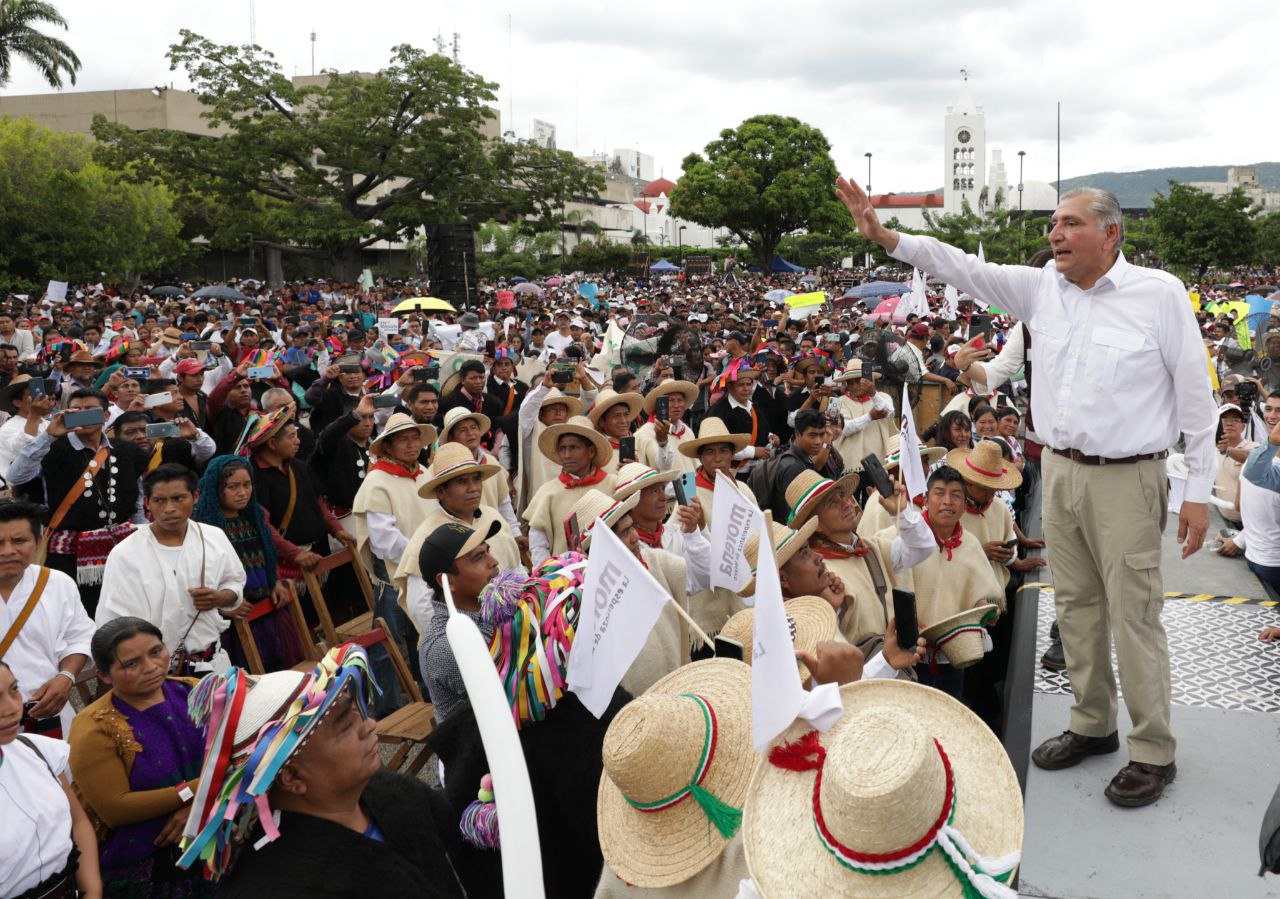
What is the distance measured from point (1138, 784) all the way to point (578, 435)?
391cm

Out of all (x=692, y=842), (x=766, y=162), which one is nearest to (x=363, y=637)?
(x=692, y=842)

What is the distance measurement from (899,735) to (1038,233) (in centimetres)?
5227

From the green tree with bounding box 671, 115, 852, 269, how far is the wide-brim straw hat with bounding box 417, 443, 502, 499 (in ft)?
193

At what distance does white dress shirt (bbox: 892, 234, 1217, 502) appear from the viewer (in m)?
3.47

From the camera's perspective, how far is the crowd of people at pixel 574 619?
7.61 feet

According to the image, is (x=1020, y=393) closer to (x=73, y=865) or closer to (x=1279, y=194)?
(x=73, y=865)

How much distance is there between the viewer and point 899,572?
5.01 meters

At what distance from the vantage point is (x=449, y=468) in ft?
18.6

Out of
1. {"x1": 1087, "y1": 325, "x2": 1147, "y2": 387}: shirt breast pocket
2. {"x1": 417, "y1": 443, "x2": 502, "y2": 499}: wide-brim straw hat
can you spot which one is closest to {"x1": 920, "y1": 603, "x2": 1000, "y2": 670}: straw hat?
{"x1": 1087, "y1": 325, "x2": 1147, "y2": 387}: shirt breast pocket

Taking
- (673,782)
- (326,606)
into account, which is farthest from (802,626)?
(326,606)

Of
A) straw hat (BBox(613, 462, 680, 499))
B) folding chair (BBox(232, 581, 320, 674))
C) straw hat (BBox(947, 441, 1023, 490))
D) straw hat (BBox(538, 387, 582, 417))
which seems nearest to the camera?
straw hat (BBox(613, 462, 680, 499))

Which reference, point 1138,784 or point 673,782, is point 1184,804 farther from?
point 673,782

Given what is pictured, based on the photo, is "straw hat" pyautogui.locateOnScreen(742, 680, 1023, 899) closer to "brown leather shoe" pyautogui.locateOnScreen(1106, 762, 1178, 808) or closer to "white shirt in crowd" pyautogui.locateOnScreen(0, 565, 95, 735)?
"brown leather shoe" pyautogui.locateOnScreen(1106, 762, 1178, 808)

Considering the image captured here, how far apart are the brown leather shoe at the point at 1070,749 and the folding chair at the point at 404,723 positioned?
2.45 meters
